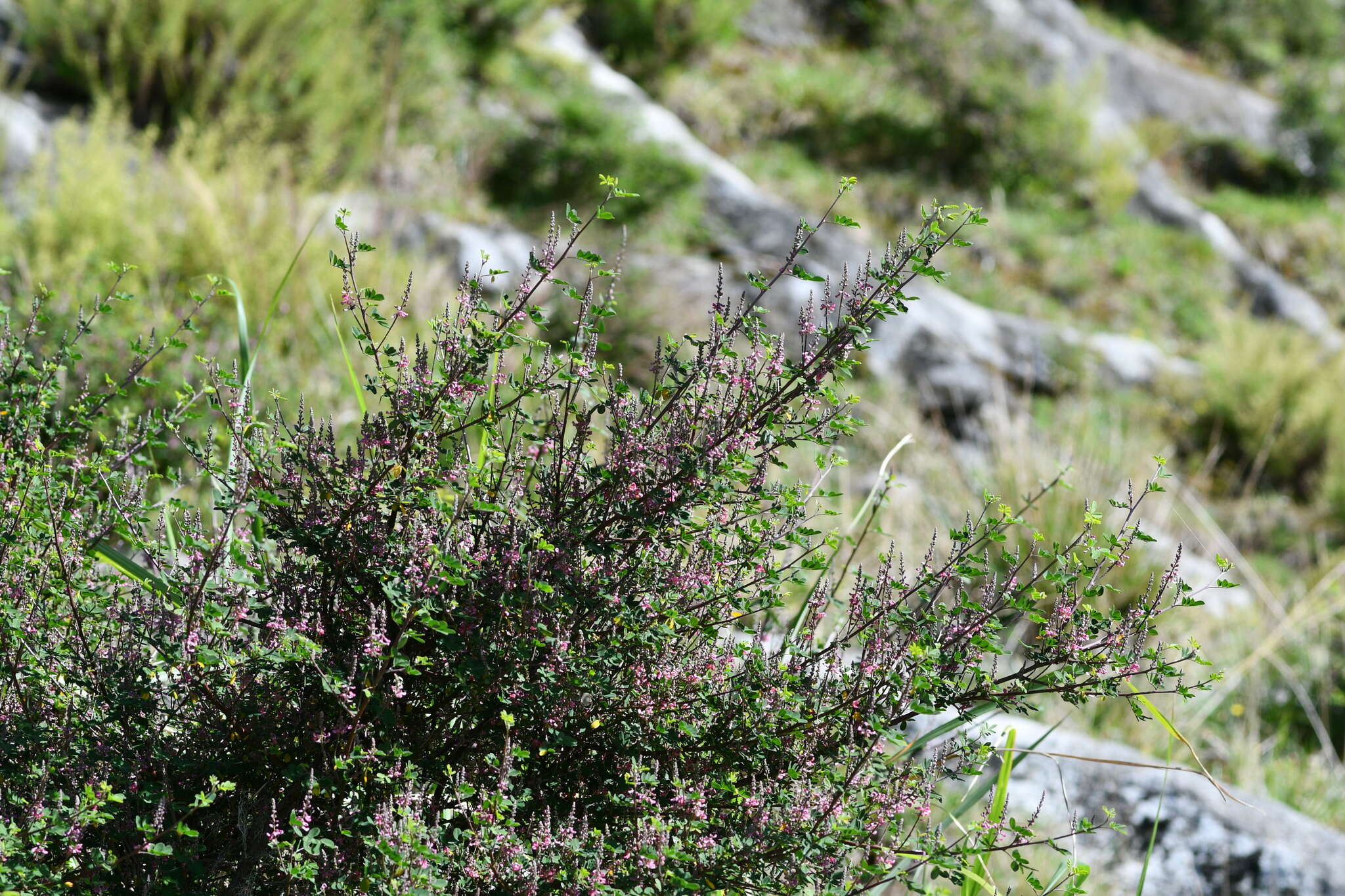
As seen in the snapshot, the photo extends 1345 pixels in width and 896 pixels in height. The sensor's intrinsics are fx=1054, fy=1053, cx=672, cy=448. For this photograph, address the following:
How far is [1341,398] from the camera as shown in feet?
23.9

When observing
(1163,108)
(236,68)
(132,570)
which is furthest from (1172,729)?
(1163,108)

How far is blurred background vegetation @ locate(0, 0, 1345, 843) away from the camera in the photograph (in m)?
4.59

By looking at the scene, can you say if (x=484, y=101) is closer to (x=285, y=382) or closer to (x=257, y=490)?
(x=285, y=382)

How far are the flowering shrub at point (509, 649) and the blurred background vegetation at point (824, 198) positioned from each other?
1.38ft

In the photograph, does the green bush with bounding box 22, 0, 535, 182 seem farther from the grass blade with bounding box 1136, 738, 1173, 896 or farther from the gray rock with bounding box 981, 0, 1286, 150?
the gray rock with bounding box 981, 0, 1286, 150

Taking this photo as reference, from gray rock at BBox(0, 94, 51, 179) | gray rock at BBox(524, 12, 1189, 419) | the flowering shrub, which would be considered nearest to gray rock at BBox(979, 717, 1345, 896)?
the flowering shrub

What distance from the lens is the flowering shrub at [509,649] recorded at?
1281mm

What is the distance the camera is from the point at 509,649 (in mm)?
1344

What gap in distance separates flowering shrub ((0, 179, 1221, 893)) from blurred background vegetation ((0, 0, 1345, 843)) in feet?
1.38

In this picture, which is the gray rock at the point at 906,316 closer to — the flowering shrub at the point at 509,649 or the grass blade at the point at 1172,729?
the grass blade at the point at 1172,729

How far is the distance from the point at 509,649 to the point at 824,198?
407 inches

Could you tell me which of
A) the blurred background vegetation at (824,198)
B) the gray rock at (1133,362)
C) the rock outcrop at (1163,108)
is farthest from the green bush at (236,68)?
the rock outcrop at (1163,108)

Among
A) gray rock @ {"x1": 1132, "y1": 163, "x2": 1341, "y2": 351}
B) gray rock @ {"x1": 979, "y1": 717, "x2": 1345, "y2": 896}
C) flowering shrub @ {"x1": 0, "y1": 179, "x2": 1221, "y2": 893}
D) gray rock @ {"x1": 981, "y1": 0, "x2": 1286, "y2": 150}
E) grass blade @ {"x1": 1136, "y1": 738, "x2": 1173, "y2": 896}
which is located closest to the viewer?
flowering shrub @ {"x1": 0, "y1": 179, "x2": 1221, "y2": 893}


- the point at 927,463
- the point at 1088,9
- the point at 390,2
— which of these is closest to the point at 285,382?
the point at 927,463
